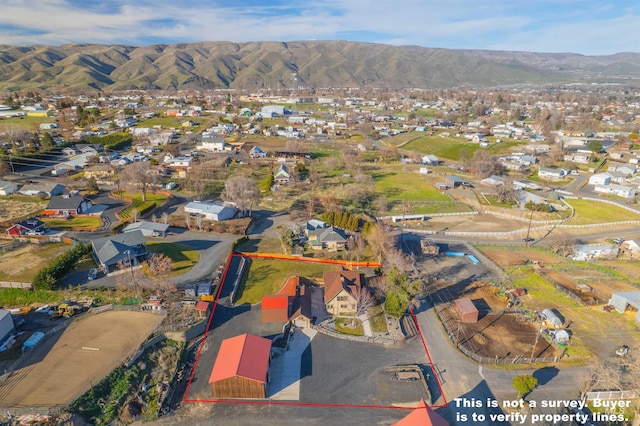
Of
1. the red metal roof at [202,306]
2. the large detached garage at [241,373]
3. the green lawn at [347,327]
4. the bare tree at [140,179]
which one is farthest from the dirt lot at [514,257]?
the bare tree at [140,179]

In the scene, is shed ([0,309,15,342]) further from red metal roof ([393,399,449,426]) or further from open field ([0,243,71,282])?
red metal roof ([393,399,449,426])

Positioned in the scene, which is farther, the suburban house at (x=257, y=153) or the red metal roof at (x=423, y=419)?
the suburban house at (x=257, y=153)

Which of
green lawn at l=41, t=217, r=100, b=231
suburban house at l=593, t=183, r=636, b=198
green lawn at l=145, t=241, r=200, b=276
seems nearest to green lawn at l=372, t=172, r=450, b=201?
suburban house at l=593, t=183, r=636, b=198

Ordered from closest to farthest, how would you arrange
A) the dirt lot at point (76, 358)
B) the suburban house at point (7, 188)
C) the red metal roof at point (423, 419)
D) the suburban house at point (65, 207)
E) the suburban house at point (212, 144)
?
1. the red metal roof at point (423, 419)
2. the dirt lot at point (76, 358)
3. the suburban house at point (65, 207)
4. the suburban house at point (7, 188)
5. the suburban house at point (212, 144)

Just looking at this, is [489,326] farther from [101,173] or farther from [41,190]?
[101,173]

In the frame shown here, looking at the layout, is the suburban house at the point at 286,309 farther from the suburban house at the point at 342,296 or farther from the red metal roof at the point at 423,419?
the red metal roof at the point at 423,419

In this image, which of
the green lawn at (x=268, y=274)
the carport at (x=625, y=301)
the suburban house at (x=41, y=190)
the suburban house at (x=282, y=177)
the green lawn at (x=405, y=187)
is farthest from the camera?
the suburban house at (x=282, y=177)

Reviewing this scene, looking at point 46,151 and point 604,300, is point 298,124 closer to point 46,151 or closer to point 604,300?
point 46,151

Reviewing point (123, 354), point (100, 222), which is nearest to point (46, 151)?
point (100, 222)
